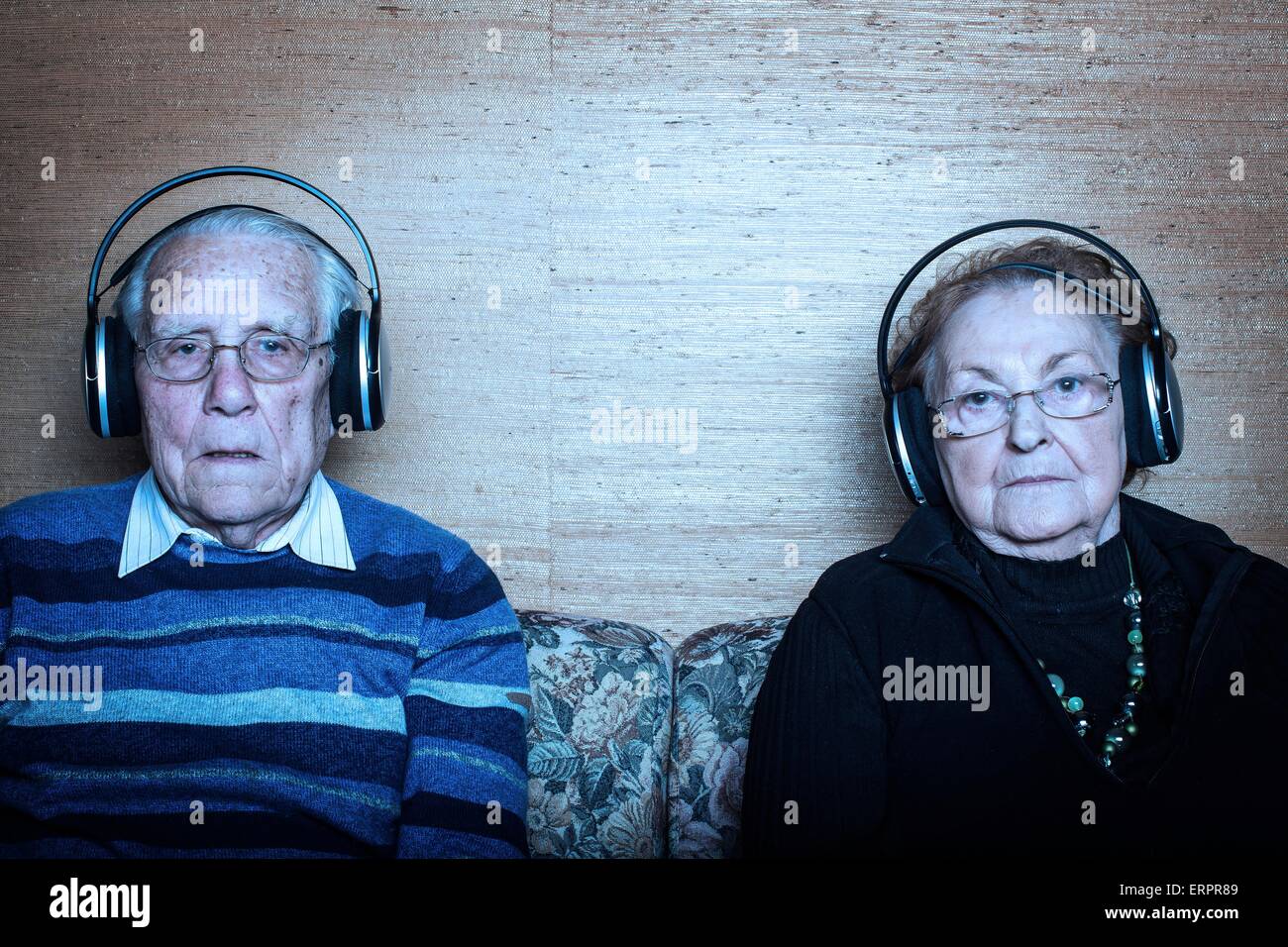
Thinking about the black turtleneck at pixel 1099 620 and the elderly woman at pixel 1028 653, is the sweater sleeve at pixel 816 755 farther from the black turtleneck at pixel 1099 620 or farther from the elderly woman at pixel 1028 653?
the black turtleneck at pixel 1099 620

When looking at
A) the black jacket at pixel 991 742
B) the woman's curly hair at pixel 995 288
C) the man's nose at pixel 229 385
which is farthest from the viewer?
the woman's curly hair at pixel 995 288

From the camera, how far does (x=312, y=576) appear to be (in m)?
1.48

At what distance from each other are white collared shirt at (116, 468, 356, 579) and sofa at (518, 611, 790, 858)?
1.16 feet

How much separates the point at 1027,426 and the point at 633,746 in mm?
739

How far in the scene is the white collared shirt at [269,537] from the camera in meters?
1.46

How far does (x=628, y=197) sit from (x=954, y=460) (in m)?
0.83

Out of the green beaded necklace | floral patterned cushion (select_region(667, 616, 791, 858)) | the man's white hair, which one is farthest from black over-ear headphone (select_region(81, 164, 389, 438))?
the green beaded necklace

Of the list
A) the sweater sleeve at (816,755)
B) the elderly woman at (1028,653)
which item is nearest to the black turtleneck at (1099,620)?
the elderly woman at (1028,653)

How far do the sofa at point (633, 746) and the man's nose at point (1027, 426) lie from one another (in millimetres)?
514

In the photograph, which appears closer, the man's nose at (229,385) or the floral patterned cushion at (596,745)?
the man's nose at (229,385)

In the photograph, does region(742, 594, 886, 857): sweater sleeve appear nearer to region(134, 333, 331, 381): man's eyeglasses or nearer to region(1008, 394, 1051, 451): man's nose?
region(1008, 394, 1051, 451): man's nose
